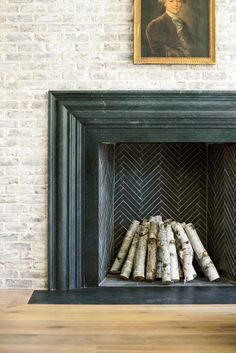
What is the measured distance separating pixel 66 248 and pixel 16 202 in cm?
59

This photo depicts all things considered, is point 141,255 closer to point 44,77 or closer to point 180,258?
point 180,258

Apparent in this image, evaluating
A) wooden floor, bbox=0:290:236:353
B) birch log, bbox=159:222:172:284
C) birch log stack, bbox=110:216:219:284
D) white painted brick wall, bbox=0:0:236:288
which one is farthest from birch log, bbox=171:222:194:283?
white painted brick wall, bbox=0:0:236:288

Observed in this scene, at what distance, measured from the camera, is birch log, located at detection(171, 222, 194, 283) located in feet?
14.1

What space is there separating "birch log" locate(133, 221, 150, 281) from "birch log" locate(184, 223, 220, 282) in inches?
15.7

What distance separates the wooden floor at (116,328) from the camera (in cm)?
277

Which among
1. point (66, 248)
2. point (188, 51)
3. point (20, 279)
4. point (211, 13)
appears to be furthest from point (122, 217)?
point (211, 13)

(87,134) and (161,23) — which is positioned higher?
(161,23)

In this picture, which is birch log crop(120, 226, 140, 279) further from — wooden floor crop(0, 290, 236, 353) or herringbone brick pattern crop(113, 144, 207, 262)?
wooden floor crop(0, 290, 236, 353)

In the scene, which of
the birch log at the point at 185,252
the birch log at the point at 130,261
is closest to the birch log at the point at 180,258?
the birch log at the point at 185,252

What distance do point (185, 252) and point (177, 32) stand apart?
195cm

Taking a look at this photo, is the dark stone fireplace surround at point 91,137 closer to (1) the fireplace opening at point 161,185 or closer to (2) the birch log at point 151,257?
(2) the birch log at point 151,257

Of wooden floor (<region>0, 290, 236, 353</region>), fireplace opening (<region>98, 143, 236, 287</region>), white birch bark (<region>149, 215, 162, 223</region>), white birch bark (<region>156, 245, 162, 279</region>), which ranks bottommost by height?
wooden floor (<region>0, 290, 236, 353</region>)

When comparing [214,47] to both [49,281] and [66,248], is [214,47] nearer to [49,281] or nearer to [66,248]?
[66,248]

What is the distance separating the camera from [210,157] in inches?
189
